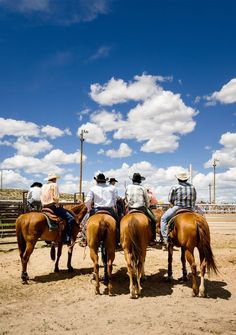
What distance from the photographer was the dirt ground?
591 cm

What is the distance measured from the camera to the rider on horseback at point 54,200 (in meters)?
10.2

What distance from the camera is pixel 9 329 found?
589 centimetres

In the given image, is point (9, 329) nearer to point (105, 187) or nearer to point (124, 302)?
point (124, 302)

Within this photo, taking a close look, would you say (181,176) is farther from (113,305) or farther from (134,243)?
(113,305)

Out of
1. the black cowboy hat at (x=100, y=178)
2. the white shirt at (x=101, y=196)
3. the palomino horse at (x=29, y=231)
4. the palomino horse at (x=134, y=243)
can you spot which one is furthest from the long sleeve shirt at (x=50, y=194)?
the palomino horse at (x=134, y=243)

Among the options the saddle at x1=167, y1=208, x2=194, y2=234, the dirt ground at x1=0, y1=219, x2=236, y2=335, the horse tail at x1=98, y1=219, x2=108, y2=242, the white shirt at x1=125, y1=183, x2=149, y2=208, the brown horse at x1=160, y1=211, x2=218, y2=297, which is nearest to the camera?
the dirt ground at x1=0, y1=219, x2=236, y2=335

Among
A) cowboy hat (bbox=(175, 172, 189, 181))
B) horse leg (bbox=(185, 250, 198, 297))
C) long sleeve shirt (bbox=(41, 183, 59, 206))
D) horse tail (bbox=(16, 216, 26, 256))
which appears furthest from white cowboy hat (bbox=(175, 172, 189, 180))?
horse tail (bbox=(16, 216, 26, 256))

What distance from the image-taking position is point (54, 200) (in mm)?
10242

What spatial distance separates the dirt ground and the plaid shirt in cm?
202

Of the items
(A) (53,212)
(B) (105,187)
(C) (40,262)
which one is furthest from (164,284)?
(C) (40,262)

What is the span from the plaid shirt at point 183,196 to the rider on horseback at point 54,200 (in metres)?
3.34

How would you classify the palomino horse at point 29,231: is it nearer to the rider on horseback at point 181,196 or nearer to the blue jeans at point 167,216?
the blue jeans at point 167,216

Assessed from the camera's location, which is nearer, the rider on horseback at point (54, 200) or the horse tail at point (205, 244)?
A: the horse tail at point (205, 244)

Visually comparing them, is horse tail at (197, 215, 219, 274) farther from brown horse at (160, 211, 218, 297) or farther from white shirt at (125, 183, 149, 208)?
white shirt at (125, 183, 149, 208)
